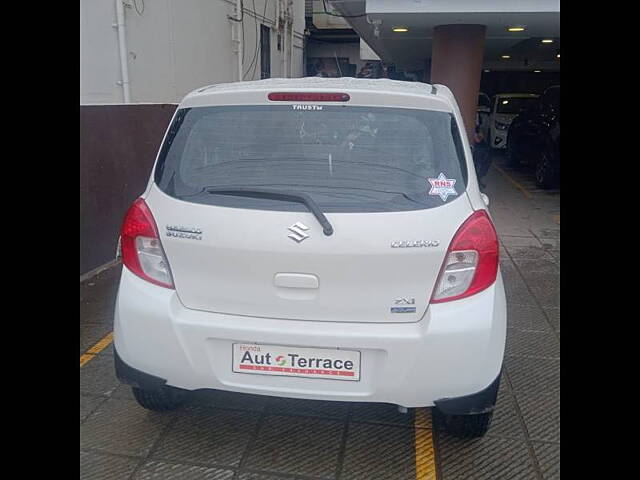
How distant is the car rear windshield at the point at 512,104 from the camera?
15.4 m

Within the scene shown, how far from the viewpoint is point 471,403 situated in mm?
2377

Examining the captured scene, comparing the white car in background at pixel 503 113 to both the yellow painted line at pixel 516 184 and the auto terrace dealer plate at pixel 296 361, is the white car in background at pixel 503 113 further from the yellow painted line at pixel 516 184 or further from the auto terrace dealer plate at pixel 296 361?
the auto terrace dealer plate at pixel 296 361

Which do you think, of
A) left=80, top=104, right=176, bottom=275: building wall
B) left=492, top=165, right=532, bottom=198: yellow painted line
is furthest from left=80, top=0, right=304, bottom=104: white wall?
left=492, top=165, right=532, bottom=198: yellow painted line

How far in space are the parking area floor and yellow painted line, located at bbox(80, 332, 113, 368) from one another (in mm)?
14

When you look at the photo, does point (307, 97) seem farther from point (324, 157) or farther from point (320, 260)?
point (320, 260)

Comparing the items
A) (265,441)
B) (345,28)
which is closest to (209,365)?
(265,441)

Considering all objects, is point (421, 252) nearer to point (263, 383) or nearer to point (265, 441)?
point (263, 383)

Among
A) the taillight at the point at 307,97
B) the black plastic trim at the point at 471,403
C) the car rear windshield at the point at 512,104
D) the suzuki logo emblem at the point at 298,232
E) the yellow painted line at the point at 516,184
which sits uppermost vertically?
the taillight at the point at 307,97

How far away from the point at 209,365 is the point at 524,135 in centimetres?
1135

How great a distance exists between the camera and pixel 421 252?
223cm

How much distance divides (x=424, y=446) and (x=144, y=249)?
66.1 inches

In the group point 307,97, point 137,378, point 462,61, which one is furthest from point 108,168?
point 462,61

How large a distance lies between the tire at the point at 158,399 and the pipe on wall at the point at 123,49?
4615mm

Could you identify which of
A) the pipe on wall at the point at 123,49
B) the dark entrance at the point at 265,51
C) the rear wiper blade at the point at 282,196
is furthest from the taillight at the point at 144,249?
the dark entrance at the point at 265,51
